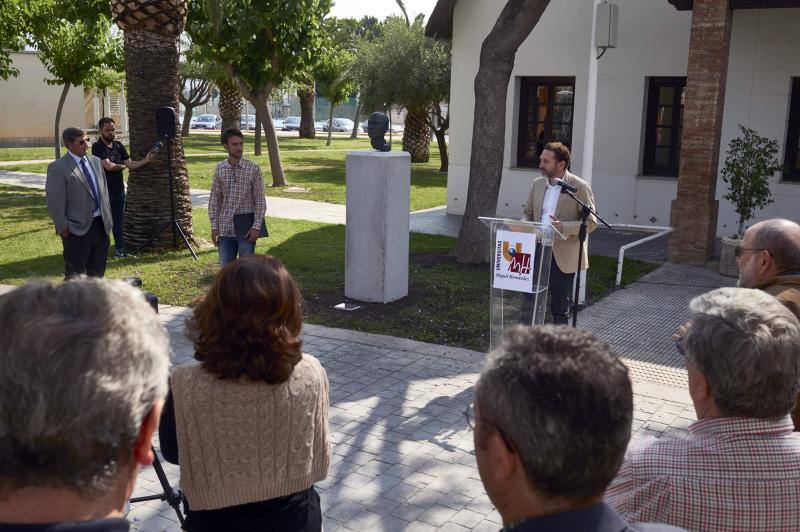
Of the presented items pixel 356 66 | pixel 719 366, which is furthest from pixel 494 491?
pixel 356 66

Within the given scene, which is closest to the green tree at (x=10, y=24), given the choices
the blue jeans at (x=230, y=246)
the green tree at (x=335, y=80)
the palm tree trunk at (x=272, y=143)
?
the palm tree trunk at (x=272, y=143)

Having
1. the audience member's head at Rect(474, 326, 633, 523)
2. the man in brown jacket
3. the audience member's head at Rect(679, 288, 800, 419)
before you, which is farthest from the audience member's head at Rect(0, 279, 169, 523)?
the man in brown jacket

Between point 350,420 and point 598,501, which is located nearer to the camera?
point 598,501

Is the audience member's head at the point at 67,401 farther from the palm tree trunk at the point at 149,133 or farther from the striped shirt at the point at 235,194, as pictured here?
the palm tree trunk at the point at 149,133

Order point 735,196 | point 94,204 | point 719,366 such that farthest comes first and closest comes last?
point 735,196
point 94,204
point 719,366

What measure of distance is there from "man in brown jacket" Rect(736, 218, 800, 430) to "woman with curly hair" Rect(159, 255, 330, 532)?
224 centimetres

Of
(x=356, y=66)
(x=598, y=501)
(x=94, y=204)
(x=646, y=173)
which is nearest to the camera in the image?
(x=598, y=501)

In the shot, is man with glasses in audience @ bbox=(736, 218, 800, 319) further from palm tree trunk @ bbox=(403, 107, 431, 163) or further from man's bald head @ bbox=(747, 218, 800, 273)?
palm tree trunk @ bbox=(403, 107, 431, 163)

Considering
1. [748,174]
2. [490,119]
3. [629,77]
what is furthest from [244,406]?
[629,77]

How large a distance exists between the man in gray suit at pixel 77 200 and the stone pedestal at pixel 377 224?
2705mm

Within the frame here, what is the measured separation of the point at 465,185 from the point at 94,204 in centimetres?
957

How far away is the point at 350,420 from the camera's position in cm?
601

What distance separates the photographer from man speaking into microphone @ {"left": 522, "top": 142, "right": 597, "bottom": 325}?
6.97 m

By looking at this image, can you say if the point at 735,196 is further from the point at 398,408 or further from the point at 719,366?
the point at 719,366
